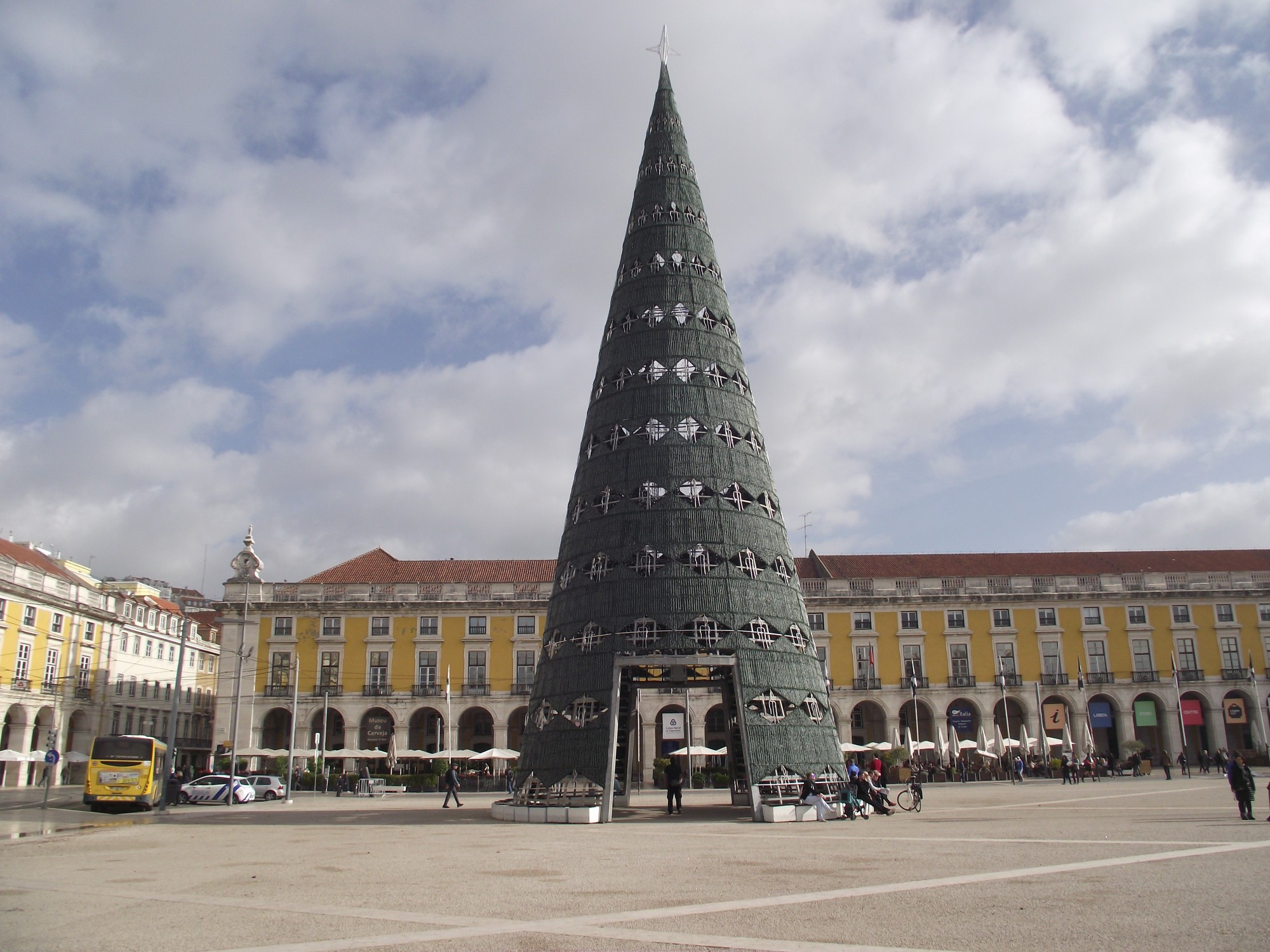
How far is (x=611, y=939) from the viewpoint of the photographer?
862cm

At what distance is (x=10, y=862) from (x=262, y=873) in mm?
4578

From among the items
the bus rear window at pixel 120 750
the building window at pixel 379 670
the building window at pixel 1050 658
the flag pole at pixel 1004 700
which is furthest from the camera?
the building window at pixel 1050 658

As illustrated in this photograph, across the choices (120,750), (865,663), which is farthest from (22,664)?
(865,663)

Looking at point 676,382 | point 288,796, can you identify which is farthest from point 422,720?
point 676,382

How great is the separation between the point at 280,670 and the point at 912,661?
3994 cm

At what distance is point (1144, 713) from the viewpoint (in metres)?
62.0

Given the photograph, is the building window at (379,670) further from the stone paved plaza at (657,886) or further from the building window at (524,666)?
the stone paved plaza at (657,886)

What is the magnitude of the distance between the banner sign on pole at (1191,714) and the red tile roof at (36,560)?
2740 inches

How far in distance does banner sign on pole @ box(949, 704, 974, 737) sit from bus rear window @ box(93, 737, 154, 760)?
45507 mm

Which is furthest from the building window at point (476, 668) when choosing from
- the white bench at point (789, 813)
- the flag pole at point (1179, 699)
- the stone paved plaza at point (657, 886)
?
the white bench at point (789, 813)

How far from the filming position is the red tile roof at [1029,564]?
6694cm

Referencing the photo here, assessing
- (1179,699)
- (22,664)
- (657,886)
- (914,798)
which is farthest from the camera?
(1179,699)

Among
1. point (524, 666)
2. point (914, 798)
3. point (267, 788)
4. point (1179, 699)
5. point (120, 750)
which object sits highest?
point (524, 666)

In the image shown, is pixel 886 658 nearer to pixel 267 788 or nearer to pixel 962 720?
pixel 962 720
